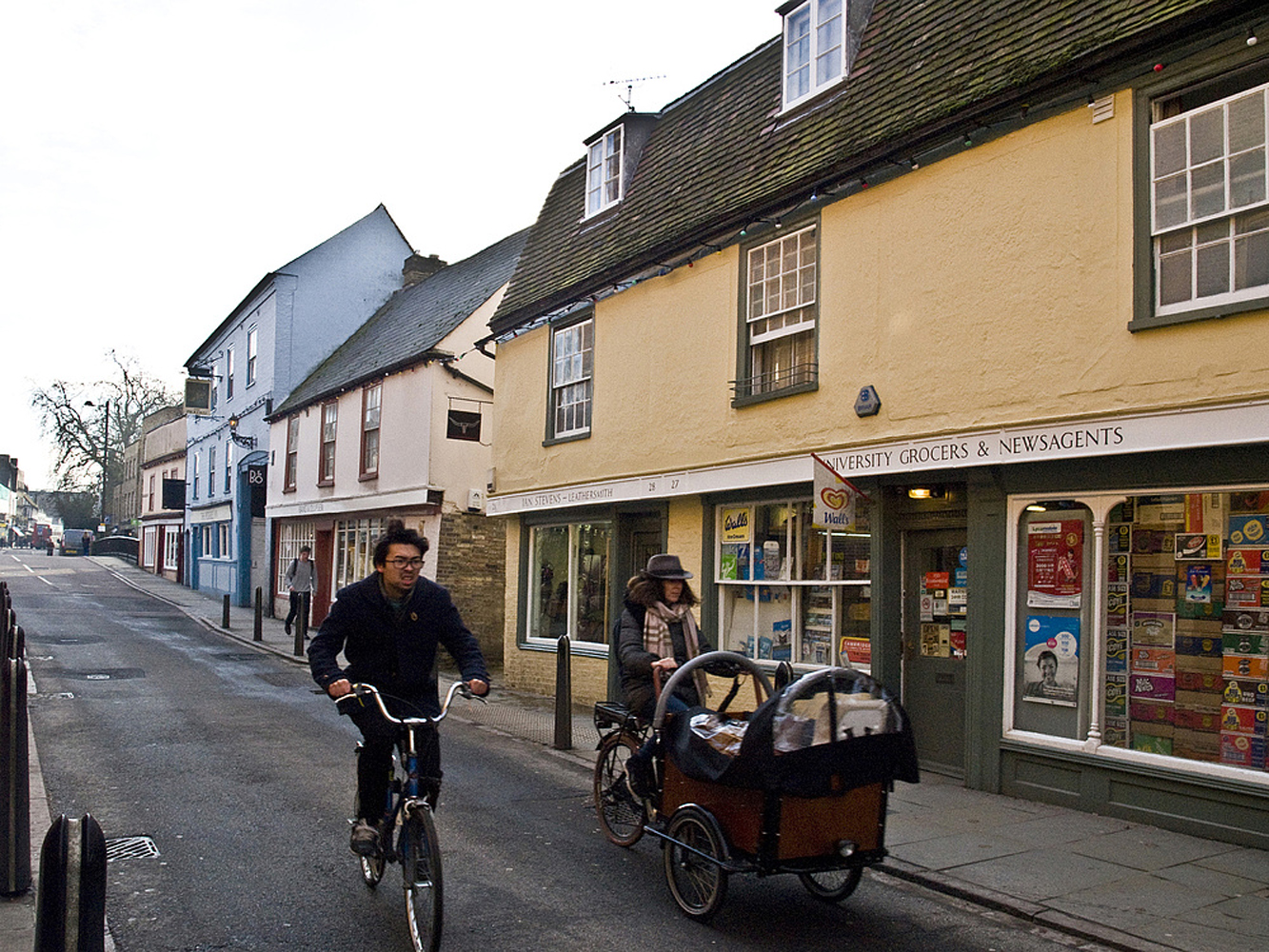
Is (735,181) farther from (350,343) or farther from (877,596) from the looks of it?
(350,343)

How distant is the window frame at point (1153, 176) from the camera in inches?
281

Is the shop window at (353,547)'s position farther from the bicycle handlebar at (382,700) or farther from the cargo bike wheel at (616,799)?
the bicycle handlebar at (382,700)

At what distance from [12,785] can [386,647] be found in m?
1.99

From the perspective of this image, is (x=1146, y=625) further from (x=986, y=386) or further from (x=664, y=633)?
(x=664, y=633)

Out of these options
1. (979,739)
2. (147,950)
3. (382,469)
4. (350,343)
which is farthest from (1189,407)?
(350,343)

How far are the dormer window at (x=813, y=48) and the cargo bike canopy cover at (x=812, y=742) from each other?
787 cm

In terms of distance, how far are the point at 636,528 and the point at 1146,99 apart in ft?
26.7

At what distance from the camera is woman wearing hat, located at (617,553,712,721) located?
21.7 ft

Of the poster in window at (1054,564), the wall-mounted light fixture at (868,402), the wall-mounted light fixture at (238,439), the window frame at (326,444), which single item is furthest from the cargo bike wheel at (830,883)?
the wall-mounted light fixture at (238,439)

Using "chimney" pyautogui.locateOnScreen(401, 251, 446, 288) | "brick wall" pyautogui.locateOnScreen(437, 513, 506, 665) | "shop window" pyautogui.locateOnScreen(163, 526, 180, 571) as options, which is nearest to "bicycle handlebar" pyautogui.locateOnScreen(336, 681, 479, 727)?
"brick wall" pyautogui.locateOnScreen(437, 513, 506, 665)

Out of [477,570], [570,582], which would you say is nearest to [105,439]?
[477,570]

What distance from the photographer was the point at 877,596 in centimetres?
985

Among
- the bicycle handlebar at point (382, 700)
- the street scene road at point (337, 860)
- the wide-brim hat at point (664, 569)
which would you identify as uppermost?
the wide-brim hat at point (664, 569)

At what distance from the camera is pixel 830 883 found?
19.3 ft
